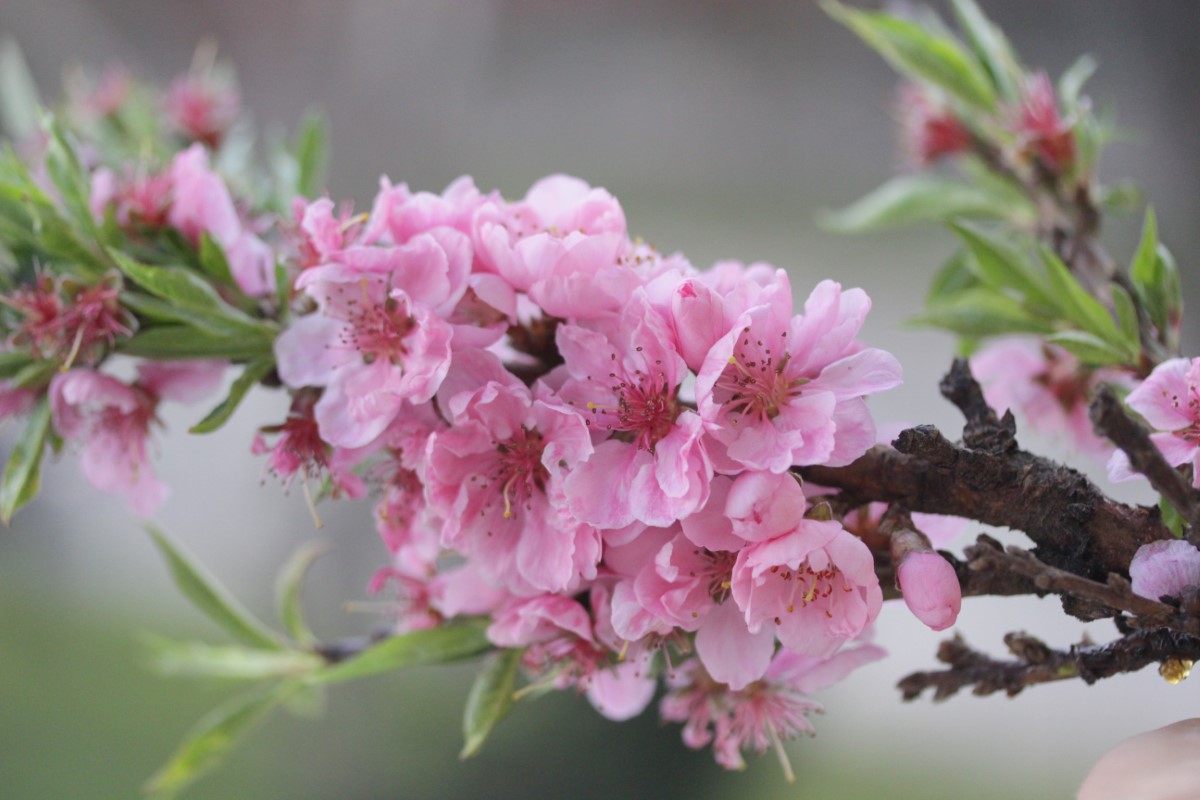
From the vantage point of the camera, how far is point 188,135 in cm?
82

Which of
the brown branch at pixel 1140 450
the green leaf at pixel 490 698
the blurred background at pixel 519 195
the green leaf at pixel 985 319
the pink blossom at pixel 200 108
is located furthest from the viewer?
the blurred background at pixel 519 195

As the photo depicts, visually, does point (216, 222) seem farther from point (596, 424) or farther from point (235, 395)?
point (596, 424)

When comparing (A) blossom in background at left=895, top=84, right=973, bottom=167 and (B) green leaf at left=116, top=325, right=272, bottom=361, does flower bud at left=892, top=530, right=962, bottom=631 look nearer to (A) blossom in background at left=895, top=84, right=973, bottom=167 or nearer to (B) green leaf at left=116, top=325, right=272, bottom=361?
(B) green leaf at left=116, top=325, right=272, bottom=361

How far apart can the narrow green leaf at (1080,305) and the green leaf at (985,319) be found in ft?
0.15

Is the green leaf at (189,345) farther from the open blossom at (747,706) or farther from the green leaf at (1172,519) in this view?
the green leaf at (1172,519)

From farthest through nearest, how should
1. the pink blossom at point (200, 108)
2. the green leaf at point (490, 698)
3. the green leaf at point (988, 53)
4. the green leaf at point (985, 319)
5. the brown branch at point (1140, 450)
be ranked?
the pink blossom at point (200, 108) → the green leaf at point (988, 53) → the green leaf at point (985, 319) → the green leaf at point (490, 698) → the brown branch at point (1140, 450)

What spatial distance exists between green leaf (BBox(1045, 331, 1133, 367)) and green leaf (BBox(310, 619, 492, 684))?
292 millimetres

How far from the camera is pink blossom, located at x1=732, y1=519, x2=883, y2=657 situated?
0.33 m

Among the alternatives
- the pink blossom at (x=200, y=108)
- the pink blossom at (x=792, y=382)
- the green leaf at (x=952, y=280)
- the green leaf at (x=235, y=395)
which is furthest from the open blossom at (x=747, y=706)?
the pink blossom at (x=200, y=108)

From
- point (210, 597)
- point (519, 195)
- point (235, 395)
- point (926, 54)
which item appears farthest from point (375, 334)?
point (519, 195)

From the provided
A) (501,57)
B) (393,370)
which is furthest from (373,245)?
(501,57)

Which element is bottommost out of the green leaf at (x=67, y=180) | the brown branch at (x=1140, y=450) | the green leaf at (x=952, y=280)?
the brown branch at (x=1140, y=450)

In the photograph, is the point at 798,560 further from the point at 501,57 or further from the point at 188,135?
the point at 501,57

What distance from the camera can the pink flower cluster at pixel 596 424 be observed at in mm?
350
